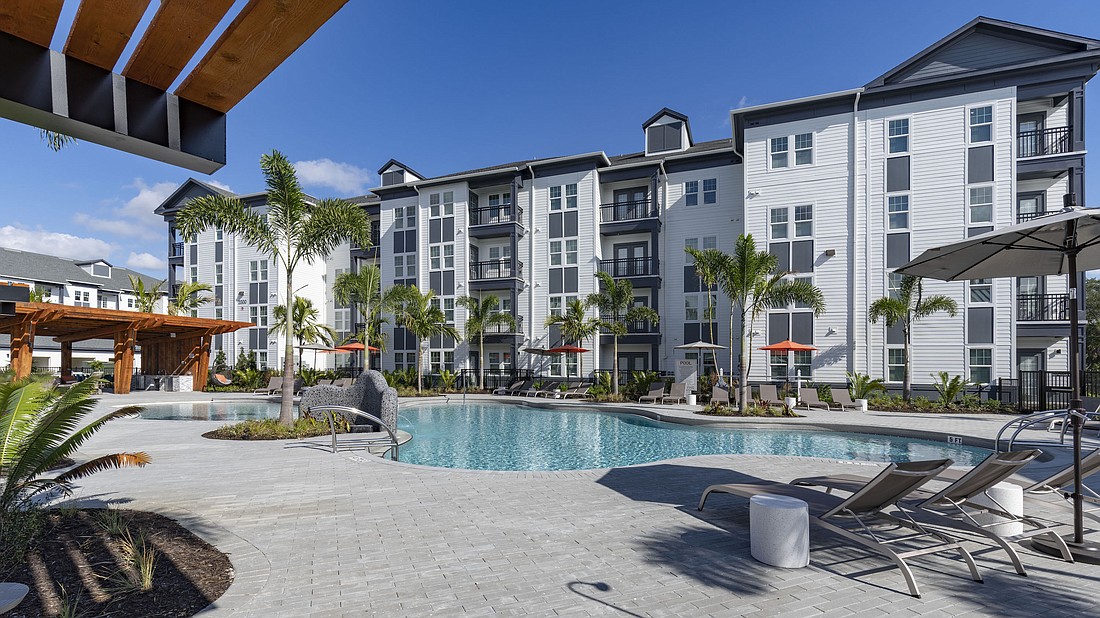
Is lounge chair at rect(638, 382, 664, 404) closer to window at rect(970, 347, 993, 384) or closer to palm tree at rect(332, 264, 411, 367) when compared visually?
window at rect(970, 347, 993, 384)

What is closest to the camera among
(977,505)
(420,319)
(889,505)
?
(889,505)

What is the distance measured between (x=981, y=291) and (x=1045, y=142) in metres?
6.64

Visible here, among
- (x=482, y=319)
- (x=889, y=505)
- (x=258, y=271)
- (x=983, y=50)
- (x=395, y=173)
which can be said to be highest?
(x=983, y=50)

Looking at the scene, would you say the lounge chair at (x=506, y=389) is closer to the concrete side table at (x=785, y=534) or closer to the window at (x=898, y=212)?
the window at (x=898, y=212)

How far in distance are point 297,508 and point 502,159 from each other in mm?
30306

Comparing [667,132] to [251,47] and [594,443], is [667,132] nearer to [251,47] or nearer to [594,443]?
[594,443]

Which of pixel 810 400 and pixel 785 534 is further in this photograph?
pixel 810 400

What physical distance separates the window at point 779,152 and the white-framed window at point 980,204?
7.21 metres

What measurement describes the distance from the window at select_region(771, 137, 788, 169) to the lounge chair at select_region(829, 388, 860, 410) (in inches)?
429

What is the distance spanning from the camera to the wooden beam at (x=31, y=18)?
7.13ft

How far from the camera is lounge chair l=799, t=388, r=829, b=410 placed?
19.6 metres

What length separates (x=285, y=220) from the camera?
42.7 feet

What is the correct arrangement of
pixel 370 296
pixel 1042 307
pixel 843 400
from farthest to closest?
pixel 370 296
pixel 1042 307
pixel 843 400

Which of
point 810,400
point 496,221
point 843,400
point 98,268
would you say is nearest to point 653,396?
point 810,400
